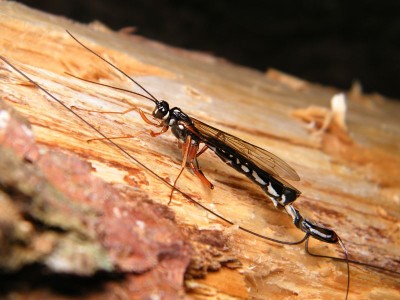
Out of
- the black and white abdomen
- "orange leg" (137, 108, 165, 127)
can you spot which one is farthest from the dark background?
the black and white abdomen

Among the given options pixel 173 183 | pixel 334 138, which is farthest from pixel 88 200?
pixel 334 138

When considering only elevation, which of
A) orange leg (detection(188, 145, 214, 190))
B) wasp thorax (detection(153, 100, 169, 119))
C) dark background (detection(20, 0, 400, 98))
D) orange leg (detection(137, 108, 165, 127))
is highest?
dark background (detection(20, 0, 400, 98))

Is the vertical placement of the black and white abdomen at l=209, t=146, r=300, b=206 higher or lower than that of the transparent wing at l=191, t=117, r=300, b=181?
lower

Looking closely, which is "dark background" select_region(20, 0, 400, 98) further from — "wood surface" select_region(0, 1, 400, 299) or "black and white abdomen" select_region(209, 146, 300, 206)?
"black and white abdomen" select_region(209, 146, 300, 206)

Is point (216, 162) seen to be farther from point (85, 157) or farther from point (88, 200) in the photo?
point (88, 200)

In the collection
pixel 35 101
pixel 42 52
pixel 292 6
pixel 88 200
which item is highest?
pixel 292 6

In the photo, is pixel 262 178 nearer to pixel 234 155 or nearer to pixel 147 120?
pixel 234 155

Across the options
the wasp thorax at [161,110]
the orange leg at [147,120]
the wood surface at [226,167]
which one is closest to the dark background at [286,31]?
the wood surface at [226,167]

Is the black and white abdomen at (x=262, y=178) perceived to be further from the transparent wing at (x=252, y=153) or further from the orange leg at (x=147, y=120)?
the orange leg at (x=147, y=120)
